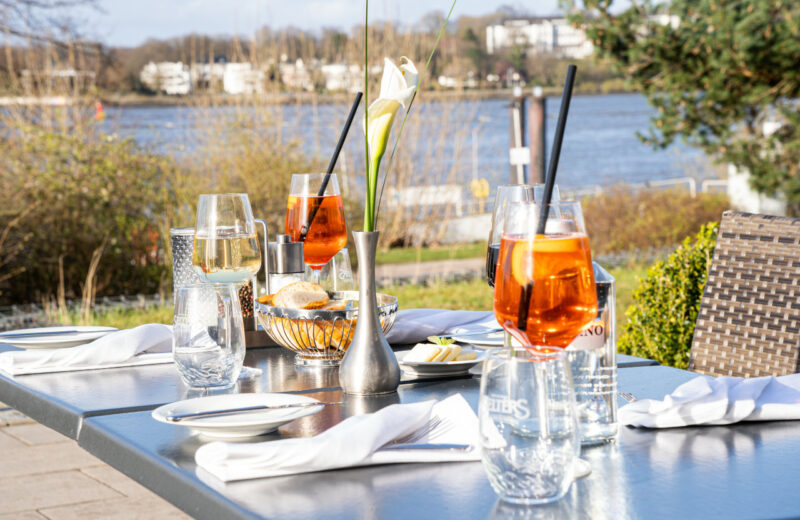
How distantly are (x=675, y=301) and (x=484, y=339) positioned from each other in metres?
1.61

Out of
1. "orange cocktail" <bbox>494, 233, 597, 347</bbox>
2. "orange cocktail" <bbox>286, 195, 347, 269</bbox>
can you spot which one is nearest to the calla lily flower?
"orange cocktail" <bbox>494, 233, 597, 347</bbox>

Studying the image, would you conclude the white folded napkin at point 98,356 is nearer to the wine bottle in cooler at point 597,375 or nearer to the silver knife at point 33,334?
the silver knife at point 33,334

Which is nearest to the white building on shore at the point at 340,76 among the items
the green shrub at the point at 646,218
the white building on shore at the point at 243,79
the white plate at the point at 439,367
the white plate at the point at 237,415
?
the white building on shore at the point at 243,79

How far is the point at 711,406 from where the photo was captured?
1.32 metres

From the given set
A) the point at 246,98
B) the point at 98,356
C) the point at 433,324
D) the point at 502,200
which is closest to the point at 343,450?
the point at 502,200

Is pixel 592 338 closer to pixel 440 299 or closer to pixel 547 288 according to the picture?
pixel 547 288

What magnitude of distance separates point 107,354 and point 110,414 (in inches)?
16.1

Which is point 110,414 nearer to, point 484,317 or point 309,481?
point 309,481

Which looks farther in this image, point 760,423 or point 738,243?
point 738,243

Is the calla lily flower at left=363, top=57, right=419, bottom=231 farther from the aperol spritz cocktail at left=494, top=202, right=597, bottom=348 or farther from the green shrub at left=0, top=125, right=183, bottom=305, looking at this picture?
the green shrub at left=0, top=125, right=183, bottom=305

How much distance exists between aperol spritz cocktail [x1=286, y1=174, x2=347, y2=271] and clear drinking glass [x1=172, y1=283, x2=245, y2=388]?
446mm

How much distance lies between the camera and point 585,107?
56.3 metres

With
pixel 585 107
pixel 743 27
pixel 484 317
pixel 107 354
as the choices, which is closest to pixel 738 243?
pixel 484 317

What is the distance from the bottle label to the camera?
1267 mm
